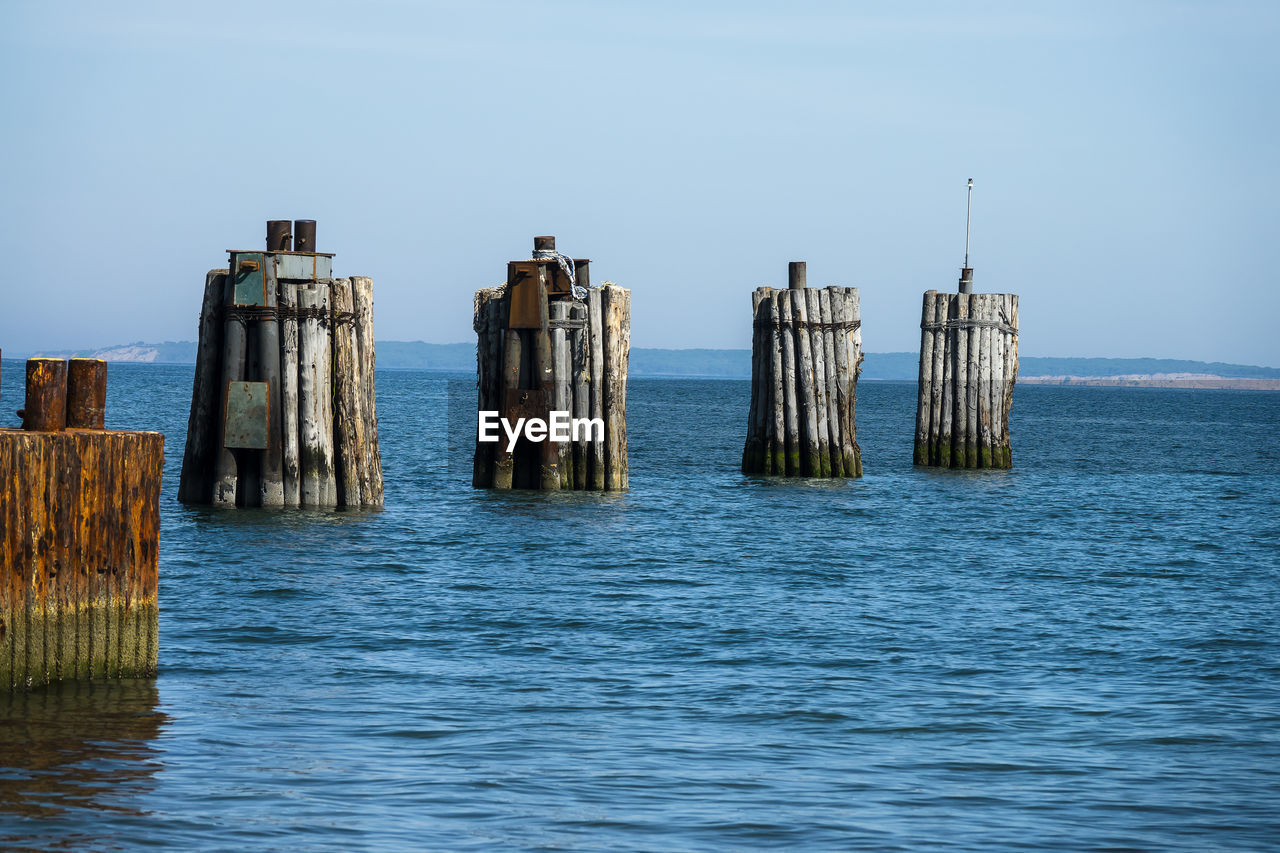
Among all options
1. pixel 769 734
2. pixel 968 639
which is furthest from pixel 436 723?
pixel 968 639

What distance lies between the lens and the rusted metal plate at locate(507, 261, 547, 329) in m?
22.7

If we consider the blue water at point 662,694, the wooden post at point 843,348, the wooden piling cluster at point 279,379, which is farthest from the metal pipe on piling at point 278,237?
the wooden post at point 843,348

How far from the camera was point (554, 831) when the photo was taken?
7.95m

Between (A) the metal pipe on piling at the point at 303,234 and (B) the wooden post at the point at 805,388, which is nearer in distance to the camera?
(A) the metal pipe on piling at the point at 303,234

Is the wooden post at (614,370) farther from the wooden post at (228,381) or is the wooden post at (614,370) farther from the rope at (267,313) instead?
the wooden post at (228,381)

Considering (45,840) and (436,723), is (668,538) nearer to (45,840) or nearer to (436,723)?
(436,723)

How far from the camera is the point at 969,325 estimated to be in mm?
29922

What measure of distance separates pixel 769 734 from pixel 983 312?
2127cm

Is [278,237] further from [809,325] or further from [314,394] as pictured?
[809,325]

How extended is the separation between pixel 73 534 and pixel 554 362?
46.0ft

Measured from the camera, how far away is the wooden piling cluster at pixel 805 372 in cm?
2686

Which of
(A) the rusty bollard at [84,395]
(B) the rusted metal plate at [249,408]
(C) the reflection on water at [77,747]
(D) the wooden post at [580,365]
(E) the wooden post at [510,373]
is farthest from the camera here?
(D) the wooden post at [580,365]

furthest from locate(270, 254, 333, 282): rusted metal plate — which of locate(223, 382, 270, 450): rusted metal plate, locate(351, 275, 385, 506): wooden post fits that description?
locate(223, 382, 270, 450): rusted metal plate

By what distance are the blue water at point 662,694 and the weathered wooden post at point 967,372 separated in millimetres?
6932
